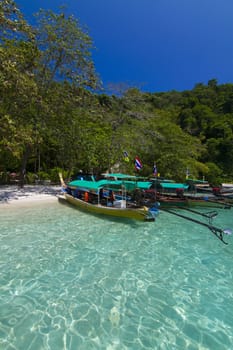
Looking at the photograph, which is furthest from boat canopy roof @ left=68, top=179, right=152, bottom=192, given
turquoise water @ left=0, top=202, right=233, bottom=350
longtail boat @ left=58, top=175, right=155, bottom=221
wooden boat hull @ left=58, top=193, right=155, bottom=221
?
turquoise water @ left=0, top=202, right=233, bottom=350

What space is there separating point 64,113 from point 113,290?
17977 mm

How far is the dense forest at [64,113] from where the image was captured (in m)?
14.7

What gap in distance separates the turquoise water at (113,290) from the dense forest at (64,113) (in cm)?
893

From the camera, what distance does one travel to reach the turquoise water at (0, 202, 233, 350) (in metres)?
4.13

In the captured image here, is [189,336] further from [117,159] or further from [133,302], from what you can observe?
[117,159]

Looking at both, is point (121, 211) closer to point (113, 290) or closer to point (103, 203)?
point (103, 203)

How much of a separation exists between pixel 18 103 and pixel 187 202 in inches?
576

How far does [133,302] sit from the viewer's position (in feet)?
16.9

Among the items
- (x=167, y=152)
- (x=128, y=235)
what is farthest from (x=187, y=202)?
(x=167, y=152)

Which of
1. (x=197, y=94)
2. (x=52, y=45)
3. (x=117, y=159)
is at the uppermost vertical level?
(x=197, y=94)

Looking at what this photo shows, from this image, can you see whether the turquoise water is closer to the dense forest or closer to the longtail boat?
the longtail boat

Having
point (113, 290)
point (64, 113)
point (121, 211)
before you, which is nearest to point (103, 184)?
point (121, 211)

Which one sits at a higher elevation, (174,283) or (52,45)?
(52,45)

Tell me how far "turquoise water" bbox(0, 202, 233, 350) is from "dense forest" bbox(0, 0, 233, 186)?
29.3 feet
